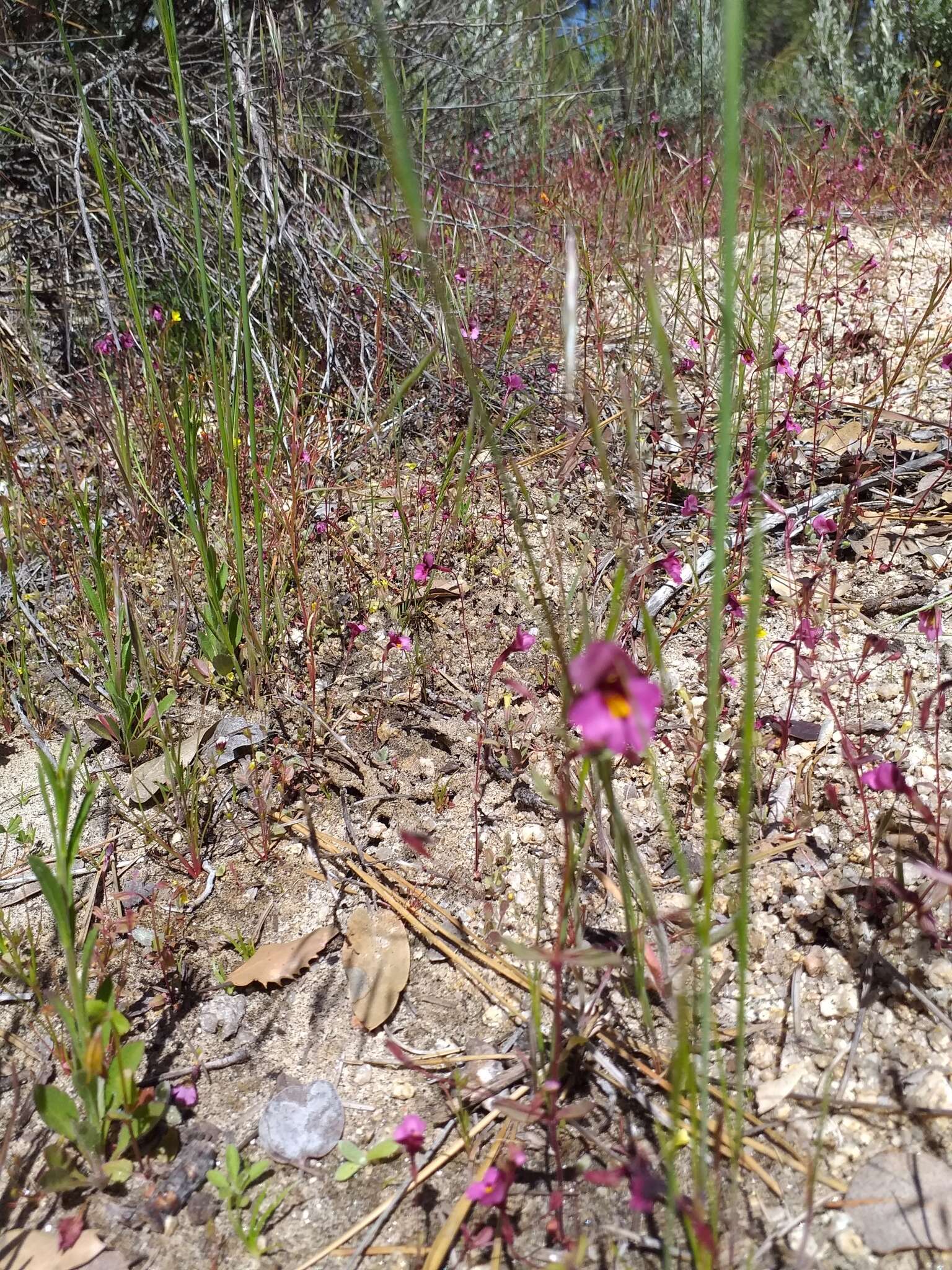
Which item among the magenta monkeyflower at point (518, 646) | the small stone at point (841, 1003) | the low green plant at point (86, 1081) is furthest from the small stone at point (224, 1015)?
the small stone at point (841, 1003)

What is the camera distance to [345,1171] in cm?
111

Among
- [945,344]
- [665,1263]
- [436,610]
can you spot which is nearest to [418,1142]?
[665,1263]

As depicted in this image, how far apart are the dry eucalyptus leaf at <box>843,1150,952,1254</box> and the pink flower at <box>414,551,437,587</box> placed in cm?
142

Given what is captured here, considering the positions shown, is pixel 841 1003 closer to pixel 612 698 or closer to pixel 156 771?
pixel 612 698

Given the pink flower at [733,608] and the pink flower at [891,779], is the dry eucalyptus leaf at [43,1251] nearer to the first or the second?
the pink flower at [891,779]

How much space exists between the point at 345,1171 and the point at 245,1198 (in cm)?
13

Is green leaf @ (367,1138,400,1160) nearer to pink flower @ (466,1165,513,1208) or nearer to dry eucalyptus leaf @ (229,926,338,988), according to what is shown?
pink flower @ (466,1165,513,1208)

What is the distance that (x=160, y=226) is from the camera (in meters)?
2.87

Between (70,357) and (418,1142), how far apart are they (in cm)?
307

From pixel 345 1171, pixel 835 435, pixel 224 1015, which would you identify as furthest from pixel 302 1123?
pixel 835 435

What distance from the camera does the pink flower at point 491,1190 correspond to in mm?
961

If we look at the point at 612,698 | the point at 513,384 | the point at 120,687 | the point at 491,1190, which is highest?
the point at 612,698

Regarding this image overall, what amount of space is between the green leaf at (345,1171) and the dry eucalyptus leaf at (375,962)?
199 mm

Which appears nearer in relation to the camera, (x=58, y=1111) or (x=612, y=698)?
(x=612, y=698)
